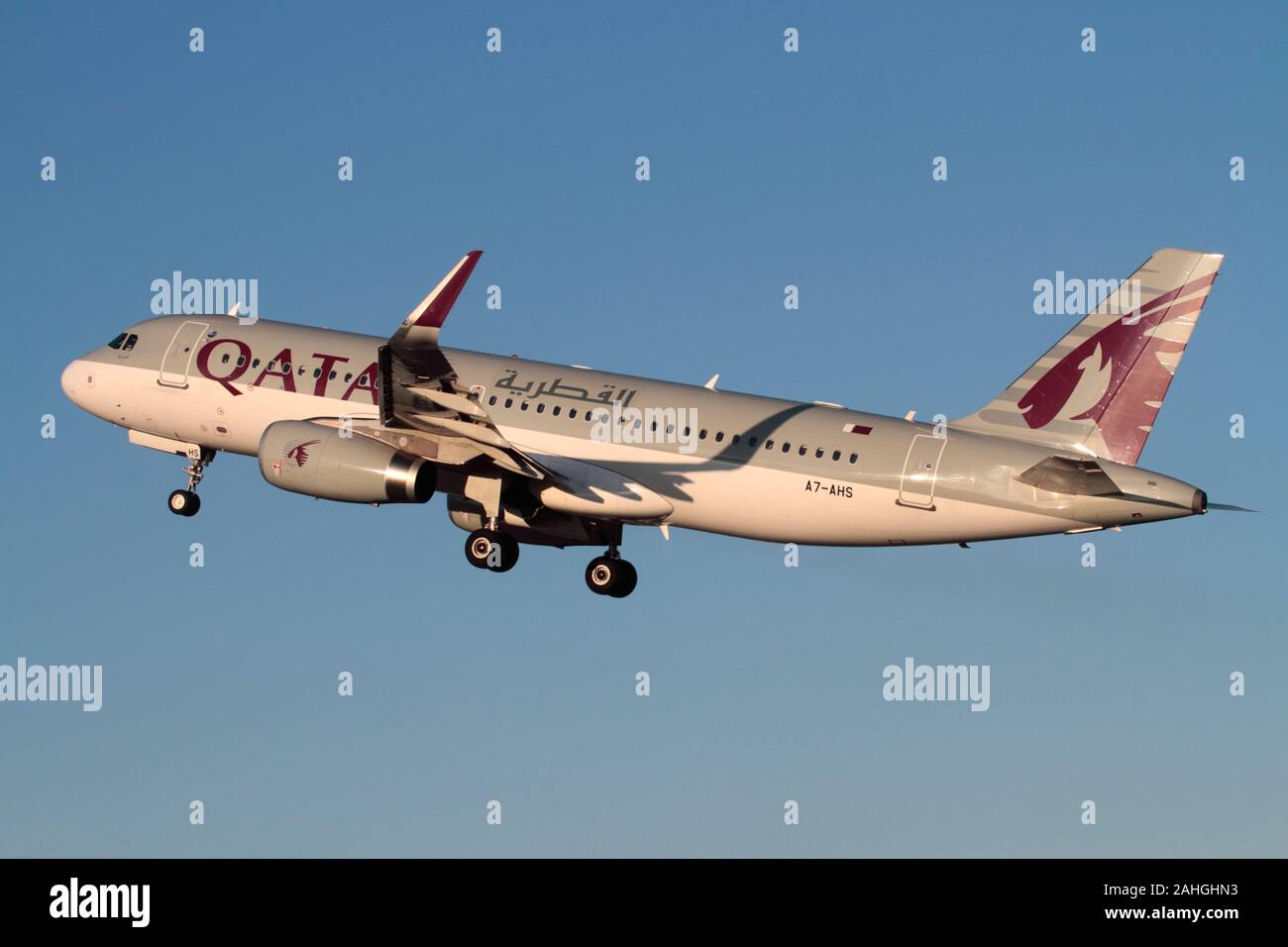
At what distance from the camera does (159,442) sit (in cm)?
4841

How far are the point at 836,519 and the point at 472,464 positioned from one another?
7.81 meters

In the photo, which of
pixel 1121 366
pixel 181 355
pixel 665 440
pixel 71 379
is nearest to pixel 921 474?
pixel 1121 366

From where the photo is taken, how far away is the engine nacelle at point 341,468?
40438mm

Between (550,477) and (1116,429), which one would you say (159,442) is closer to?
(550,477)

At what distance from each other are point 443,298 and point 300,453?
6448 millimetres

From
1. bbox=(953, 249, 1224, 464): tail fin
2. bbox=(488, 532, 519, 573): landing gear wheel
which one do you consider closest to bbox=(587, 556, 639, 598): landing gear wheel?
bbox=(488, 532, 519, 573): landing gear wheel

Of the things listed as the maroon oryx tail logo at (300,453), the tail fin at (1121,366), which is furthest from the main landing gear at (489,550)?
the tail fin at (1121,366)

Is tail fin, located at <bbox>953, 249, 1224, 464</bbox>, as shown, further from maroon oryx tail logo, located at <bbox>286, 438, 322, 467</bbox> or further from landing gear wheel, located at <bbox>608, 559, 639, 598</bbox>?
maroon oryx tail logo, located at <bbox>286, 438, 322, 467</bbox>

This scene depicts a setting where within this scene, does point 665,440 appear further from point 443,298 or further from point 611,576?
point 443,298

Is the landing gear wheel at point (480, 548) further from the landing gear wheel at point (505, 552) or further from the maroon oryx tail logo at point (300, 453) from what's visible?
the maroon oryx tail logo at point (300, 453)

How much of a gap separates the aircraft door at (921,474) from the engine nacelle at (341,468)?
31.0 ft

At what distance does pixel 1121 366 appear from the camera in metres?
39.2

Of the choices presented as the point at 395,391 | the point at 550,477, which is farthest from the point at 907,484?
the point at 395,391

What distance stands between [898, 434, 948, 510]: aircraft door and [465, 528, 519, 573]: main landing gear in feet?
29.9
